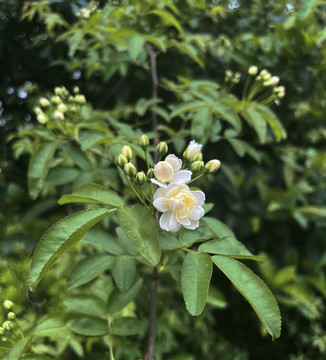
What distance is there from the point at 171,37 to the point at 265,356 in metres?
1.83

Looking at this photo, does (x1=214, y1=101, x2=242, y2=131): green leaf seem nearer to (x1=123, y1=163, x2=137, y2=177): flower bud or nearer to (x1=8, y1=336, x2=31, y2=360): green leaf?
(x1=123, y1=163, x2=137, y2=177): flower bud

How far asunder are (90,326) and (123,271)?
18cm

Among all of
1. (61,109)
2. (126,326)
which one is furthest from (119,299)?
(61,109)

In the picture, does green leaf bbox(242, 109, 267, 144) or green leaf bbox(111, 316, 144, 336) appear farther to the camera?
green leaf bbox(242, 109, 267, 144)

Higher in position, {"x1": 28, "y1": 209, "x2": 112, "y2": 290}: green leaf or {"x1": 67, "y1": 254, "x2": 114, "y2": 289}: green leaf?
{"x1": 28, "y1": 209, "x2": 112, "y2": 290}: green leaf

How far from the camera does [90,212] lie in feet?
2.14

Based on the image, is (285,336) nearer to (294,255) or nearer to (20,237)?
(294,255)

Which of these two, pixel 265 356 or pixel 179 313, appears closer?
pixel 179 313

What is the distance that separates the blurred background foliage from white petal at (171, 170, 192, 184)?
2.24 feet

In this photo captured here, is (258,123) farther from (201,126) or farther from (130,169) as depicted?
(130,169)

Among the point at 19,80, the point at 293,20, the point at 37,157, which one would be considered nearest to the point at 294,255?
the point at 293,20

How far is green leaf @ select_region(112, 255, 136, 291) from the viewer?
814 mm

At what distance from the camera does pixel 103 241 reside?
2.81 ft

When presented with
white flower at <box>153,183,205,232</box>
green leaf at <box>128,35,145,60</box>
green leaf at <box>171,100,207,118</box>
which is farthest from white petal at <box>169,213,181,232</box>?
green leaf at <box>128,35,145,60</box>
